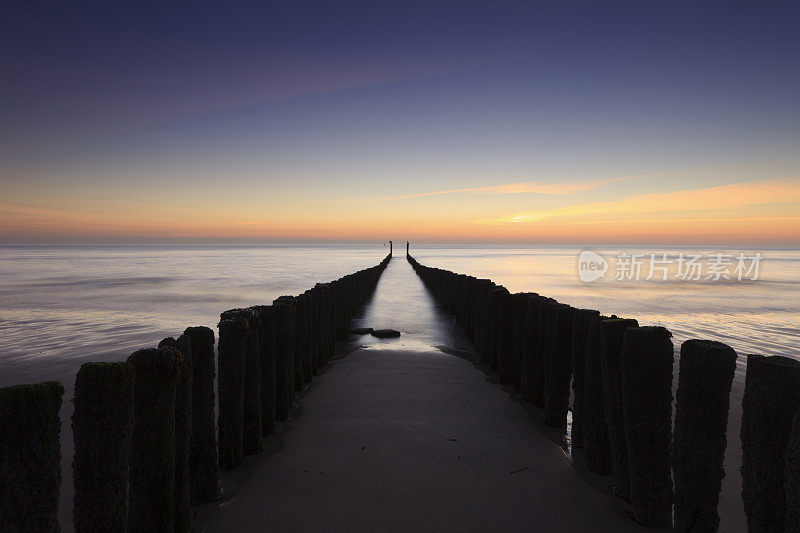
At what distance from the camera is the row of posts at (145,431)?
6.85 ft

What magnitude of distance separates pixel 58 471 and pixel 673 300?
2755cm

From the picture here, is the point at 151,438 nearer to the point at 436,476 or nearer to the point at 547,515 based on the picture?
the point at 436,476

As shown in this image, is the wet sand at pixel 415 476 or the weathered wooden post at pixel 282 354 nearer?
the wet sand at pixel 415 476

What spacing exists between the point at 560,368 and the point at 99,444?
444 centimetres

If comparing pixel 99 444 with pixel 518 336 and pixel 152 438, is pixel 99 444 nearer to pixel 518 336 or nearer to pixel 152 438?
pixel 152 438

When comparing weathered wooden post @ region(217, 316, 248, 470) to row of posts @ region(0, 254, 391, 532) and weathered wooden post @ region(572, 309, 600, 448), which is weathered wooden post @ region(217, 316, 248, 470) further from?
weathered wooden post @ region(572, 309, 600, 448)

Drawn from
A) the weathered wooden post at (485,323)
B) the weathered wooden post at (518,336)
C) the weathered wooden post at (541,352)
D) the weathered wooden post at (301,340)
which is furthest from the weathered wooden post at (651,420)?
the weathered wooden post at (485,323)

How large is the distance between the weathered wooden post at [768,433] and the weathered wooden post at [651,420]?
0.64 metres

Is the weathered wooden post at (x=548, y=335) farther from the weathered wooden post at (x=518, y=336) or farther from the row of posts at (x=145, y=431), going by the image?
the row of posts at (x=145, y=431)

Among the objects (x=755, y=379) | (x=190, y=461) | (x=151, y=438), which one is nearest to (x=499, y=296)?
(x=755, y=379)

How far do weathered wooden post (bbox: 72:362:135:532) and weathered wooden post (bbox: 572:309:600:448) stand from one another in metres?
3.89

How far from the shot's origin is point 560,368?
5.13 metres

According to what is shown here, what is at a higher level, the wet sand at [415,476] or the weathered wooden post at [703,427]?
the weathered wooden post at [703,427]

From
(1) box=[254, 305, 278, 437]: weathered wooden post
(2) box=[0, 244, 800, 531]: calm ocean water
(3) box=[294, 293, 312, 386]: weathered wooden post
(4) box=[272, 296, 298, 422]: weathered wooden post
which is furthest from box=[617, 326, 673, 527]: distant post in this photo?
(3) box=[294, 293, 312, 386]: weathered wooden post
